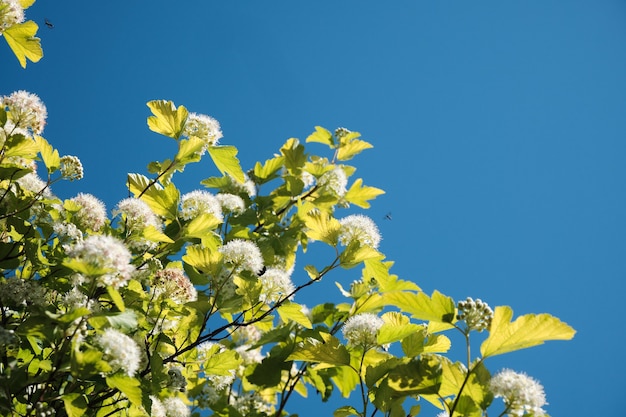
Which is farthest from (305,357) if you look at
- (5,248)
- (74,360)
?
(5,248)

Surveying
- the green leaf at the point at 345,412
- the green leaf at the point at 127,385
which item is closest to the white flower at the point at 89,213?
the green leaf at the point at 127,385

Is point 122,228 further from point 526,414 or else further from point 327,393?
point 526,414

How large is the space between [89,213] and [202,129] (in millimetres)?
873

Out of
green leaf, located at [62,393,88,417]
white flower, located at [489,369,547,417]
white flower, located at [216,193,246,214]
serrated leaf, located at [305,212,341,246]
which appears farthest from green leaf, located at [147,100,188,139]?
white flower, located at [489,369,547,417]

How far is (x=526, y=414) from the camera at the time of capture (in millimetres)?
1842

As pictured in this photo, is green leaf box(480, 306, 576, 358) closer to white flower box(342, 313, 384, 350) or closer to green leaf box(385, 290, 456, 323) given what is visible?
green leaf box(385, 290, 456, 323)

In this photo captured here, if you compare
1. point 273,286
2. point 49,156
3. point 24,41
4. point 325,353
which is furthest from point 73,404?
point 24,41

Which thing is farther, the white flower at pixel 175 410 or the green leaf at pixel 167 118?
the white flower at pixel 175 410

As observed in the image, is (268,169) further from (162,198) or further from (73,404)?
(73,404)

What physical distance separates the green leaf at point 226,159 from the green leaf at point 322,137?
1.03m

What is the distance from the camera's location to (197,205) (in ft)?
10.4

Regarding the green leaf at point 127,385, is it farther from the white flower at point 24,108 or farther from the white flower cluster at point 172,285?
the white flower at point 24,108

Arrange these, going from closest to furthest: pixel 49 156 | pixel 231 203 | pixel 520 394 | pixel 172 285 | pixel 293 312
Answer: pixel 520 394, pixel 293 312, pixel 172 285, pixel 49 156, pixel 231 203

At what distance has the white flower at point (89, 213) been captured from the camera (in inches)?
121
